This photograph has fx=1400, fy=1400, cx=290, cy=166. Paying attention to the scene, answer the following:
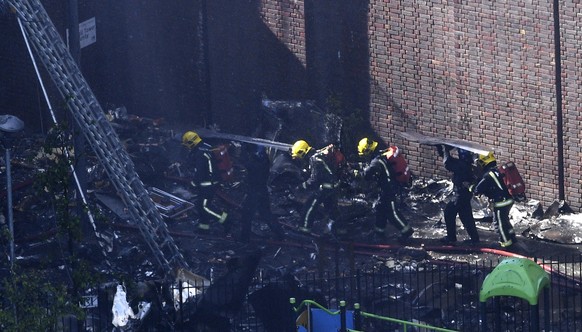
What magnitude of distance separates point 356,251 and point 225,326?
385cm

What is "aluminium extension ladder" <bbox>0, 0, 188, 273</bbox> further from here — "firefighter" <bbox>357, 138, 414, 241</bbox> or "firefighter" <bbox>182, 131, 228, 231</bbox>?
"firefighter" <bbox>357, 138, 414, 241</bbox>

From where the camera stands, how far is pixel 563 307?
16719 mm

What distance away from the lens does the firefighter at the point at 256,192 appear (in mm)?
19984

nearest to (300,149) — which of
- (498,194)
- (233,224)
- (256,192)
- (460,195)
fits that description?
(256,192)

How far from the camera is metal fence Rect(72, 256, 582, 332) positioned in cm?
1616

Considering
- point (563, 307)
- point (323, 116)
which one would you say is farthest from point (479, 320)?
point (323, 116)

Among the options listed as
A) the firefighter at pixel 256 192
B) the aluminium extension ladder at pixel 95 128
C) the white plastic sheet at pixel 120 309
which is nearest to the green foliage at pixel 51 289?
the white plastic sheet at pixel 120 309

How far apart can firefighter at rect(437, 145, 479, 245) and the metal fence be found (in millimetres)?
2278

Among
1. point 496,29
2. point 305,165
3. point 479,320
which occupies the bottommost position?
point 479,320

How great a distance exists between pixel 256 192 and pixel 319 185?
37.9 inches

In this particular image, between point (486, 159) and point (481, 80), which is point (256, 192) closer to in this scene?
point (486, 159)

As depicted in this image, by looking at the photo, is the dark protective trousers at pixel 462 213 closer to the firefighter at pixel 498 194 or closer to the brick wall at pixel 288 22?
the firefighter at pixel 498 194

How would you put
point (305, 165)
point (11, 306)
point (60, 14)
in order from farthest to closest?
point (60, 14) < point (305, 165) < point (11, 306)

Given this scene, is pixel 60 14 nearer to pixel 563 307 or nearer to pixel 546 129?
pixel 546 129
